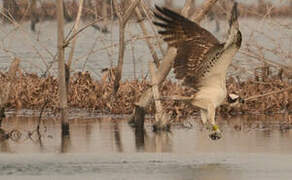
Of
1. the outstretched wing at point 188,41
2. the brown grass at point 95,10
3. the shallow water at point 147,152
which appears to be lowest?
the shallow water at point 147,152

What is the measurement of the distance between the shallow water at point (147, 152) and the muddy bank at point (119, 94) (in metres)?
0.77

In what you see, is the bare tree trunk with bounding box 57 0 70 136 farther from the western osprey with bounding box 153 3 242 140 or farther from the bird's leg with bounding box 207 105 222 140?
the bird's leg with bounding box 207 105 222 140

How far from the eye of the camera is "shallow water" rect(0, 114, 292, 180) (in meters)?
9.70

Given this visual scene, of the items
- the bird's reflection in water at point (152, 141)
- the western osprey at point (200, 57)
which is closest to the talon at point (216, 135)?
the western osprey at point (200, 57)

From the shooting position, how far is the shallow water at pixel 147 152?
9.70 m

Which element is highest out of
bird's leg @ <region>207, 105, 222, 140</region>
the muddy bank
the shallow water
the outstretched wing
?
the outstretched wing

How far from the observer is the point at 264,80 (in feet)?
51.5

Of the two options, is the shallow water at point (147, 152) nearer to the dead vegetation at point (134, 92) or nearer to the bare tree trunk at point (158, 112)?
the bare tree trunk at point (158, 112)

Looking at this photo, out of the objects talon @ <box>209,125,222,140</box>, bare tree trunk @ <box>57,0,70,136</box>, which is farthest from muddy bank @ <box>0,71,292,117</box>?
talon @ <box>209,125,222,140</box>

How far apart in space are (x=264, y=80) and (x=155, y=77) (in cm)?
327

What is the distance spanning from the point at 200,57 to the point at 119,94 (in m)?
4.46

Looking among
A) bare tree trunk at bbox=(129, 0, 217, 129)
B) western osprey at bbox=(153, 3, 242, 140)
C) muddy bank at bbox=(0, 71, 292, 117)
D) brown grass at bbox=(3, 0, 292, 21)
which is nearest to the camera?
western osprey at bbox=(153, 3, 242, 140)

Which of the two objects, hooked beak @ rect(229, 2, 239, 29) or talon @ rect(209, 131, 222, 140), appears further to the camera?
talon @ rect(209, 131, 222, 140)

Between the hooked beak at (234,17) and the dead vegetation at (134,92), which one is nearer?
the hooked beak at (234,17)
